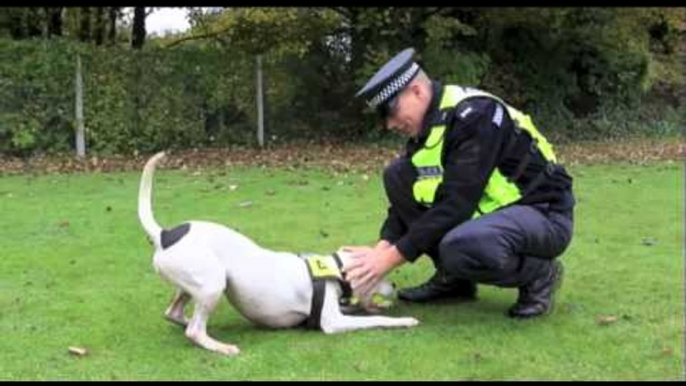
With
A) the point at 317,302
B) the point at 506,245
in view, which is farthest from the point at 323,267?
the point at 506,245

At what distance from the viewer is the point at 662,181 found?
1130 cm

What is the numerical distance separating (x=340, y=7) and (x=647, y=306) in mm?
12491

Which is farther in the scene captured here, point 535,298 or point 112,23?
point 112,23

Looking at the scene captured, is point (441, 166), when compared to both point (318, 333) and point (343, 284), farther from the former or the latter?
point (318, 333)

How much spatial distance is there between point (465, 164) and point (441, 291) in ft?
3.57

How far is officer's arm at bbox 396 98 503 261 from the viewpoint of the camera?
4.72 meters

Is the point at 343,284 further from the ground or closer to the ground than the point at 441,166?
closer to the ground

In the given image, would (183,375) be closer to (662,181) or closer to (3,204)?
(3,204)

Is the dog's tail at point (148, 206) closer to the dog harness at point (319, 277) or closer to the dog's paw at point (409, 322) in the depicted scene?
the dog harness at point (319, 277)

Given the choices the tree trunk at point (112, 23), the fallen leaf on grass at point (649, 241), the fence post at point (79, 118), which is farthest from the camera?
the tree trunk at point (112, 23)

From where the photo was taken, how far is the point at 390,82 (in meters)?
4.73

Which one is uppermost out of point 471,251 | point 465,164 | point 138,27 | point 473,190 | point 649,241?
point 465,164

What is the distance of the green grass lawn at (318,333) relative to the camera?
435cm

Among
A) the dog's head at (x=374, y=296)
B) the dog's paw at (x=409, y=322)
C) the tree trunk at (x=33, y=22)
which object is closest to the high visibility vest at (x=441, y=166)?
the dog's head at (x=374, y=296)
